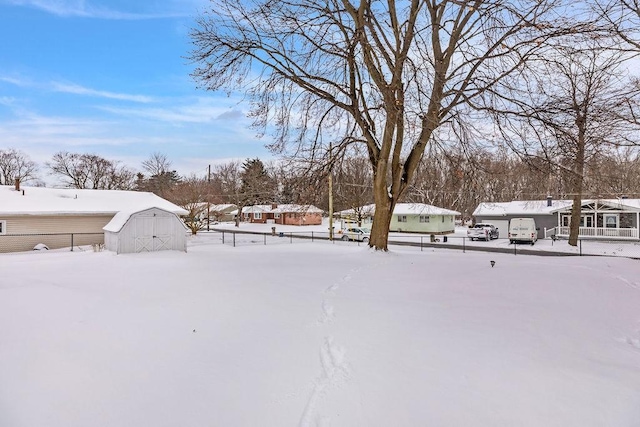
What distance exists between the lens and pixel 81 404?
3221 millimetres

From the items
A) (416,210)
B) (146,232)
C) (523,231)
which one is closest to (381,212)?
(146,232)

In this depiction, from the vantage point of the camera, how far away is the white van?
97.7 feet

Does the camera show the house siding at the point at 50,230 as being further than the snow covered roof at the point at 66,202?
No

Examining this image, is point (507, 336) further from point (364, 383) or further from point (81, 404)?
point (81, 404)

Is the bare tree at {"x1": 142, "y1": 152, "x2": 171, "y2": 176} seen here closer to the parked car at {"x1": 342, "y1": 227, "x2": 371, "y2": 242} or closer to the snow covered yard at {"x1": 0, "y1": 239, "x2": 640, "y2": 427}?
the parked car at {"x1": 342, "y1": 227, "x2": 371, "y2": 242}

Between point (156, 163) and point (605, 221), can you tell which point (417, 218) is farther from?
point (156, 163)

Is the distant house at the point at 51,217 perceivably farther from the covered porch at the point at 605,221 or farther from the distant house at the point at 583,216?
the covered porch at the point at 605,221

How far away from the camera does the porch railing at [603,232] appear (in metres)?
30.5

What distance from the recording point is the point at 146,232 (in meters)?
17.8

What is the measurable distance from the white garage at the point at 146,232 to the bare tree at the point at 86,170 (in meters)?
37.6

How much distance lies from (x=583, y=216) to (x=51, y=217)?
4104 cm

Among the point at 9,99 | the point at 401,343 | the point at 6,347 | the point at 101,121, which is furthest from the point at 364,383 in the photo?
the point at 101,121

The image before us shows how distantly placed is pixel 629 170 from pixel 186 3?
20.0 meters

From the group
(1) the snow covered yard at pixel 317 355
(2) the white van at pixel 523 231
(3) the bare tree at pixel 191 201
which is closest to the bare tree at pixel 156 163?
(3) the bare tree at pixel 191 201
